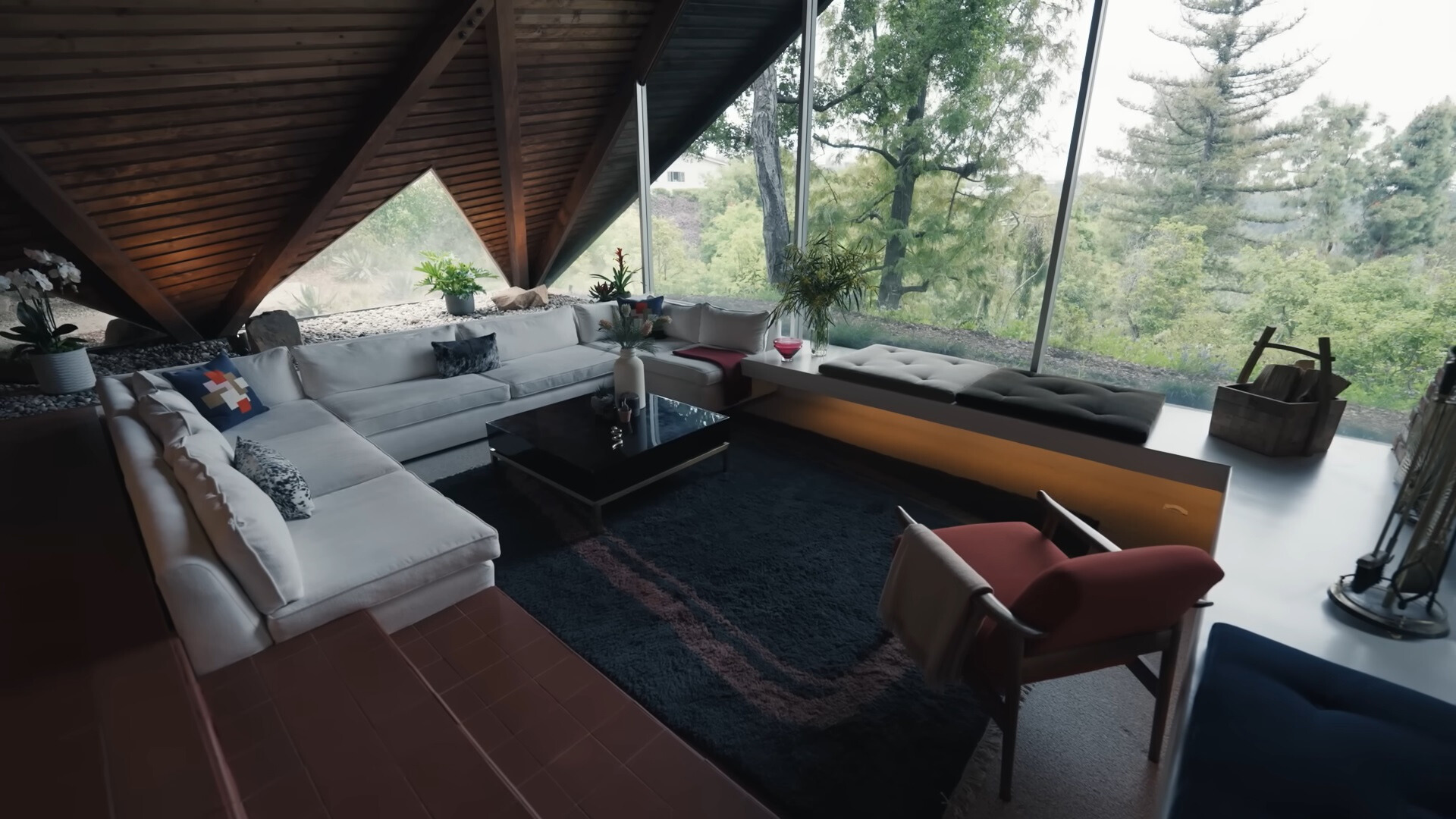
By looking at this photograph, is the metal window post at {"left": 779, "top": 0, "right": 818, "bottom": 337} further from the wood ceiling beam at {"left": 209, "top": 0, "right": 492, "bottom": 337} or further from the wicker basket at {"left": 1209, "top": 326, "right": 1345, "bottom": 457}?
the wicker basket at {"left": 1209, "top": 326, "right": 1345, "bottom": 457}

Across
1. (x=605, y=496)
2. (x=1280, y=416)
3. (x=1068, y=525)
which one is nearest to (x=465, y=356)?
(x=605, y=496)

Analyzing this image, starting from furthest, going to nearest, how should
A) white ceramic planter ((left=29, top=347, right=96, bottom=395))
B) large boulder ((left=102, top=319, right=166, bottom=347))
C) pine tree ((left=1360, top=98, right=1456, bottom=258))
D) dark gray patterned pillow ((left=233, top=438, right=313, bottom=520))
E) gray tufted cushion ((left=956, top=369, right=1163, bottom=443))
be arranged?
large boulder ((left=102, top=319, right=166, bottom=347)) → white ceramic planter ((left=29, top=347, right=96, bottom=395)) → gray tufted cushion ((left=956, top=369, right=1163, bottom=443)) → pine tree ((left=1360, top=98, right=1456, bottom=258)) → dark gray patterned pillow ((left=233, top=438, right=313, bottom=520))

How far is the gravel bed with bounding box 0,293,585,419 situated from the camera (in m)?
4.45

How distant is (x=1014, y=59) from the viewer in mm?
4281

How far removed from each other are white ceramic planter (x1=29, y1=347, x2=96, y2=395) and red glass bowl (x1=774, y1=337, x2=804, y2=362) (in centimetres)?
517

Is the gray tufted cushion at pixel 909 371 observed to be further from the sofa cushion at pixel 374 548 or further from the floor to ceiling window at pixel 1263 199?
the sofa cushion at pixel 374 548

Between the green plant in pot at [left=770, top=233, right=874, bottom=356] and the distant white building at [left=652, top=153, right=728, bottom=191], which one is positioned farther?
the distant white building at [left=652, top=153, right=728, bottom=191]

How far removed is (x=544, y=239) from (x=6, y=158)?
4.32 m

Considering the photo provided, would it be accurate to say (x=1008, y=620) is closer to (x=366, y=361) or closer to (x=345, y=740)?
(x=345, y=740)

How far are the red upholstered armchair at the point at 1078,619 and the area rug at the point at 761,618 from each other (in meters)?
0.32

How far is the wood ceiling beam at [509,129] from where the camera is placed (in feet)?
14.6

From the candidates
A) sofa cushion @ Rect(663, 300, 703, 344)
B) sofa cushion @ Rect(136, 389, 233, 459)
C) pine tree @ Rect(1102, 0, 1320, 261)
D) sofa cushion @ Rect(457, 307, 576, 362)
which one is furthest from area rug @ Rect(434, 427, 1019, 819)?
pine tree @ Rect(1102, 0, 1320, 261)

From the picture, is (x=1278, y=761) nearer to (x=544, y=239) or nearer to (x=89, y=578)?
(x=89, y=578)

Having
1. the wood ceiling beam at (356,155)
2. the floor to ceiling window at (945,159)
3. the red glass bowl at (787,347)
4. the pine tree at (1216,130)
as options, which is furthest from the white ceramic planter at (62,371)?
the pine tree at (1216,130)
